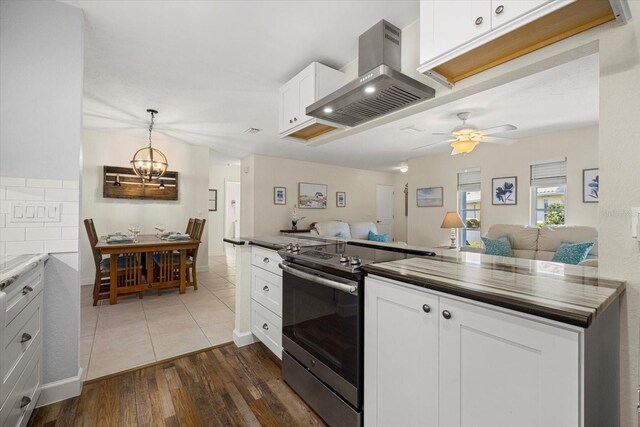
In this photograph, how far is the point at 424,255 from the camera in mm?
1741

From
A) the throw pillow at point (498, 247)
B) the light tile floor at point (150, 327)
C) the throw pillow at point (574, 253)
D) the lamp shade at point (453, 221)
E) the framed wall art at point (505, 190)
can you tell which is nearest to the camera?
the light tile floor at point (150, 327)

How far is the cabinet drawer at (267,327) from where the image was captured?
81.0 inches

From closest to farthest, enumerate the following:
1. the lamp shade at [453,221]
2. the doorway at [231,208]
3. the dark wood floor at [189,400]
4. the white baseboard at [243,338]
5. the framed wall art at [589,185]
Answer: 1. the dark wood floor at [189,400]
2. the white baseboard at [243,338]
3. the framed wall art at [589,185]
4. the lamp shade at [453,221]
5. the doorway at [231,208]

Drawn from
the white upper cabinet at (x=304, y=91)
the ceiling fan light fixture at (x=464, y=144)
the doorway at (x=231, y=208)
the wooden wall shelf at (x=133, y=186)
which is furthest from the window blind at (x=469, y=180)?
the doorway at (x=231, y=208)

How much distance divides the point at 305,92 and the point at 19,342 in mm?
2308

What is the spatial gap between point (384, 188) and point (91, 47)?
7.01 meters

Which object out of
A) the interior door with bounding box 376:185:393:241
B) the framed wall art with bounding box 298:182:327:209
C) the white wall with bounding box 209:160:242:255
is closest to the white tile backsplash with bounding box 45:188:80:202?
the framed wall art with bounding box 298:182:327:209

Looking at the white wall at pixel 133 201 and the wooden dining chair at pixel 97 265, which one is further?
the white wall at pixel 133 201

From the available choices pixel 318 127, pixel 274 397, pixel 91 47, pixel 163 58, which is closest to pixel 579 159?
pixel 318 127

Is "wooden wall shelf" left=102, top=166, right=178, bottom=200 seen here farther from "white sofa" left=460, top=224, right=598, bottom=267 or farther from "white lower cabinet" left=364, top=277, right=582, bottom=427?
"white sofa" left=460, top=224, right=598, bottom=267

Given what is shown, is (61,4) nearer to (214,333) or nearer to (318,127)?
(318,127)

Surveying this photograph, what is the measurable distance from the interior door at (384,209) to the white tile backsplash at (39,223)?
273 inches

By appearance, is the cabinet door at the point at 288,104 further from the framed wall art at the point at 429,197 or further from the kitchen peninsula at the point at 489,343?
the framed wall art at the point at 429,197

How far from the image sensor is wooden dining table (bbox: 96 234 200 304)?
355 centimetres
